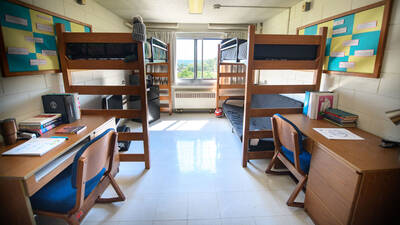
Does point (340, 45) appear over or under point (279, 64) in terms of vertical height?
over

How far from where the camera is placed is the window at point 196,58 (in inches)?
197

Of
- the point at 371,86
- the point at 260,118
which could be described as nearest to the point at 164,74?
the point at 260,118

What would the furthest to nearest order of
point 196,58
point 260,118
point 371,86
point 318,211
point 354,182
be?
point 196,58
point 260,118
point 371,86
point 318,211
point 354,182

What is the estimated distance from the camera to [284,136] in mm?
1749

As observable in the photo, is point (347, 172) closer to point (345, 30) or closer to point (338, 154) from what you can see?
point (338, 154)

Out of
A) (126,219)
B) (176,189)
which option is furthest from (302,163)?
(126,219)

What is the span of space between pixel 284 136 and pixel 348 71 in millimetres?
1002

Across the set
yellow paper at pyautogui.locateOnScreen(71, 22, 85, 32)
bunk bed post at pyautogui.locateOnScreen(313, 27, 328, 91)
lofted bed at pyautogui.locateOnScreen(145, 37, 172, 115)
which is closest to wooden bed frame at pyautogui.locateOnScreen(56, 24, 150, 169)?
yellow paper at pyautogui.locateOnScreen(71, 22, 85, 32)

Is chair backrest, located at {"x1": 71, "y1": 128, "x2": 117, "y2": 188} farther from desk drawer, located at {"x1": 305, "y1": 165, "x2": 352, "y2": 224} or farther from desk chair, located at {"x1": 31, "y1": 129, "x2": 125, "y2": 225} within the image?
desk drawer, located at {"x1": 305, "y1": 165, "x2": 352, "y2": 224}

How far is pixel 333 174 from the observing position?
1319 mm

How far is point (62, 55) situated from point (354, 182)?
275cm

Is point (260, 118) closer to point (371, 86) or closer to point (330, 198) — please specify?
point (371, 86)

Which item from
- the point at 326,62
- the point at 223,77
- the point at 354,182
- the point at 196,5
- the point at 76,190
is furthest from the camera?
the point at 223,77

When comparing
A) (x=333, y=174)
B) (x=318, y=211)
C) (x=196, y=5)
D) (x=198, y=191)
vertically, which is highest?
(x=196, y=5)
